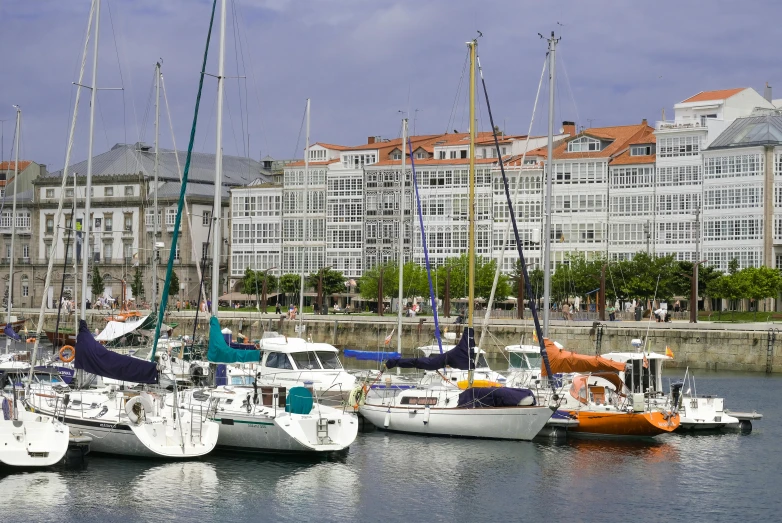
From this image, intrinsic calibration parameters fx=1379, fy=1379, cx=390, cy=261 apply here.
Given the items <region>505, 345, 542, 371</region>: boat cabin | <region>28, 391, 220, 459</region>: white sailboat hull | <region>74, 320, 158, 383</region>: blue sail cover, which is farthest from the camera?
<region>505, 345, 542, 371</region>: boat cabin

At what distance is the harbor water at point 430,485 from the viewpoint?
3193 cm

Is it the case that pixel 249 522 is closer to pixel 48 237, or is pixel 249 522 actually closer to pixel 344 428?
pixel 344 428

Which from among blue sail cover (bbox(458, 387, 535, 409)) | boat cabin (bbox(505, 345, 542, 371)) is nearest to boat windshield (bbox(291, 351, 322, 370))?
blue sail cover (bbox(458, 387, 535, 409))

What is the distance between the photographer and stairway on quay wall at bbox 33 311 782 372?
69.0 m

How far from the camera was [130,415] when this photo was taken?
35625mm

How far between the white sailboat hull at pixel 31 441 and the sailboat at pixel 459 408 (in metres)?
11.7

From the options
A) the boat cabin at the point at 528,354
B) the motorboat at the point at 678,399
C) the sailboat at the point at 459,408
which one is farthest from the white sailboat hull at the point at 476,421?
the boat cabin at the point at 528,354

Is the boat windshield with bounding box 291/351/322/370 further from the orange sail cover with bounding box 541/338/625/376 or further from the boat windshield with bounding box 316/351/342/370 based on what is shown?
the orange sail cover with bounding box 541/338/625/376

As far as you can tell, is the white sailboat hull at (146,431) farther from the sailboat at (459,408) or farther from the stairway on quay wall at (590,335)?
the stairway on quay wall at (590,335)

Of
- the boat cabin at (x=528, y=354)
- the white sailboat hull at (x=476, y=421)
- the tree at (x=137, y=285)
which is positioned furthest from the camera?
the tree at (x=137, y=285)

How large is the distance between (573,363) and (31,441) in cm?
1722

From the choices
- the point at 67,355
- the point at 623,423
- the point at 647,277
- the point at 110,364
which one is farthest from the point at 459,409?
the point at 647,277

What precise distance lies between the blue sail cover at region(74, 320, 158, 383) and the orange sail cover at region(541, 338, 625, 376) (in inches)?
506

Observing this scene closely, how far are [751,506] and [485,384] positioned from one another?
492 inches
